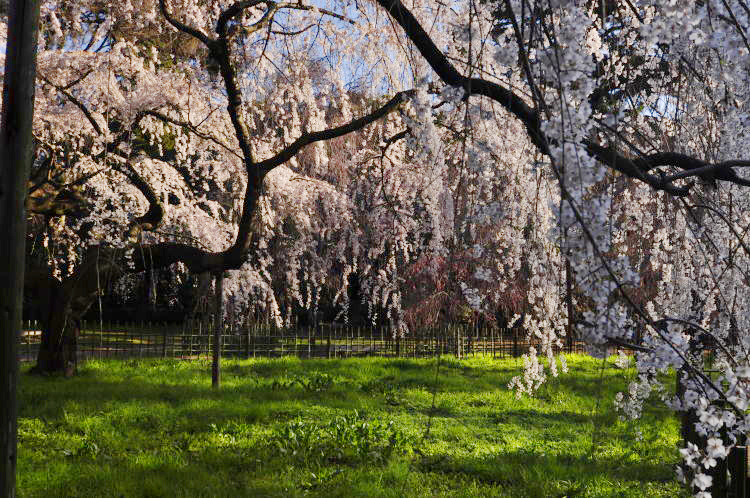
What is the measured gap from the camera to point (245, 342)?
12.8 metres

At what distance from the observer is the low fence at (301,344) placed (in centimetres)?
1245

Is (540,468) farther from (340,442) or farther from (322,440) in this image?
(322,440)

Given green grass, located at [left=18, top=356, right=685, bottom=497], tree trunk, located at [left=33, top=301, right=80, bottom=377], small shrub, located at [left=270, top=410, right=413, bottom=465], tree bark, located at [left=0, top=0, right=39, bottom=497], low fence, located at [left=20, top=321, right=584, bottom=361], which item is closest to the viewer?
tree bark, located at [left=0, top=0, right=39, bottom=497]

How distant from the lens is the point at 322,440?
5.91 m

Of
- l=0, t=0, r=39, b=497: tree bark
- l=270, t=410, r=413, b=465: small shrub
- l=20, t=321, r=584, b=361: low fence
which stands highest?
l=0, t=0, r=39, b=497: tree bark

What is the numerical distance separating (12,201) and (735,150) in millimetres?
4273

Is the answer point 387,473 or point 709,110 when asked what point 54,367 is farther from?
point 709,110

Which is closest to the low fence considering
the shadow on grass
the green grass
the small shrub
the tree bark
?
the green grass

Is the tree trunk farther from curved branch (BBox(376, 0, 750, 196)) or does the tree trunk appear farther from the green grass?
curved branch (BBox(376, 0, 750, 196))

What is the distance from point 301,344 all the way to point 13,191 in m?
11.2

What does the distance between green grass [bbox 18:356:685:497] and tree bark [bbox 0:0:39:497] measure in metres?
2.07

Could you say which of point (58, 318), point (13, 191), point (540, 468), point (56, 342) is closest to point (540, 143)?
point (13, 191)

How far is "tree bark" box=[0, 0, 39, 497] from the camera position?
2.78m

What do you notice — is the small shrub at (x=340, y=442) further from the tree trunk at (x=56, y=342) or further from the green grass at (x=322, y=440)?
the tree trunk at (x=56, y=342)
